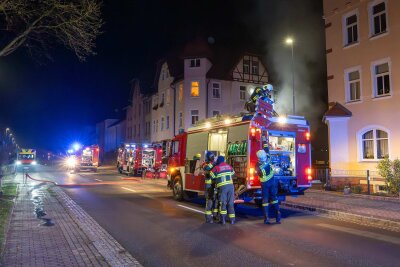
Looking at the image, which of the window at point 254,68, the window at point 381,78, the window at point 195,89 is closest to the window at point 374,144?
the window at point 381,78

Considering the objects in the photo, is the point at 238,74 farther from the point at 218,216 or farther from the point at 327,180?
the point at 218,216

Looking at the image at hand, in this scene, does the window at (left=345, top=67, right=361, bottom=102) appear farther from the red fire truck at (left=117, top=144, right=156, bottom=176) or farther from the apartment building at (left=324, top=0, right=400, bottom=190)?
the red fire truck at (left=117, top=144, right=156, bottom=176)

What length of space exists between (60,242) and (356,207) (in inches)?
343

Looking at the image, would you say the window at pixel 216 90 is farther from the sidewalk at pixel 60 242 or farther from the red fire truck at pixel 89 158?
the sidewalk at pixel 60 242

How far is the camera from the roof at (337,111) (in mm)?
18769

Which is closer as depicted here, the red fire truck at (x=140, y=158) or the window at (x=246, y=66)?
the red fire truck at (x=140, y=158)

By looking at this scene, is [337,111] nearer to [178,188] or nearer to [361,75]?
[361,75]

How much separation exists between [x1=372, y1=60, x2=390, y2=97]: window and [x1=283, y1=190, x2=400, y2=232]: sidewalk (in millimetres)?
5293

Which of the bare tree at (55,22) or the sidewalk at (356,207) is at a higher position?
the bare tree at (55,22)

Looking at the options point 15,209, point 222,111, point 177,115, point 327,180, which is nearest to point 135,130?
point 177,115

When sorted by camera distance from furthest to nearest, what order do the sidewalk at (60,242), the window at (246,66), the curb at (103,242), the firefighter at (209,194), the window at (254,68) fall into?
the window at (254,68) → the window at (246,66) → the firefighter at (209,194) → the curb at (103,242) → the sidewalk at (60,242)

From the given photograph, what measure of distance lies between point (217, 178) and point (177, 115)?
29944 mm

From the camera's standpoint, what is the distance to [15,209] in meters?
11.6

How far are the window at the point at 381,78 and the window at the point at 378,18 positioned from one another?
1482 mm
